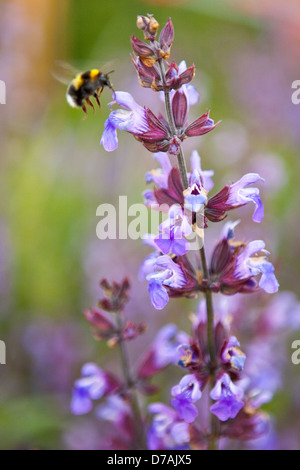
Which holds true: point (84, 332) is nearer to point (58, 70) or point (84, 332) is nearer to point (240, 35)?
point (58, 70)

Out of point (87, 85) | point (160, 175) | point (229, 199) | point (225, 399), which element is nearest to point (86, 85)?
point (87, 85)

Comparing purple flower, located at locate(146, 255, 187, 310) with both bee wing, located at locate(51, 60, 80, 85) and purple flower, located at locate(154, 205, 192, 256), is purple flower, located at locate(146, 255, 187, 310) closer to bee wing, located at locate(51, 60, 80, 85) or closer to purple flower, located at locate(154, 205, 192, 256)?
purple flower, located at locate(154, 205, 192, 256)

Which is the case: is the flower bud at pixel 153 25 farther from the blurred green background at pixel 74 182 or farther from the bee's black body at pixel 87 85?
the blurred green background at pixel 74 182

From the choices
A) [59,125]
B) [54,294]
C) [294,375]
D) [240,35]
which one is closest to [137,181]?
[54,294]

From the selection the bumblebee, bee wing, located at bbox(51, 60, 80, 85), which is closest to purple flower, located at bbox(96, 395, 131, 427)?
the bumblebee

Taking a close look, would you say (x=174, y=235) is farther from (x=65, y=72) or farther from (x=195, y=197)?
(x=65, y=72)
